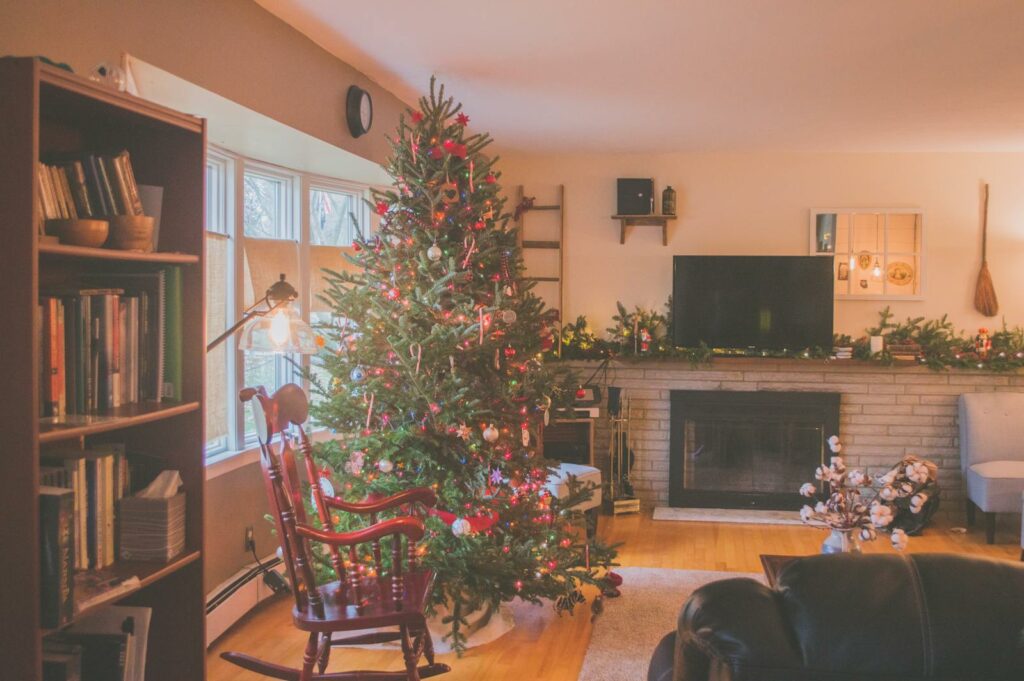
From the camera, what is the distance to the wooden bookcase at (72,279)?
1.72 metres

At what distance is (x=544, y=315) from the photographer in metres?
4.15

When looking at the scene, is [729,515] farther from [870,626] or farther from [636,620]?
[870,626]

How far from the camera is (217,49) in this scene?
3.16 meters

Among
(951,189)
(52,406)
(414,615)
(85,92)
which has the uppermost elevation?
(951,189)

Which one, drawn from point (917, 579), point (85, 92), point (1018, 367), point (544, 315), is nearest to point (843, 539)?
point (544, 315)

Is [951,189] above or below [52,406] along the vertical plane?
above

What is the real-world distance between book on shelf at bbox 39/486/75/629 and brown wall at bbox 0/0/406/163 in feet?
3.51

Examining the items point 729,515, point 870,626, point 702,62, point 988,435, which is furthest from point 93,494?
point 988,435

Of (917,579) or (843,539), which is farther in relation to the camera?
(843,539)

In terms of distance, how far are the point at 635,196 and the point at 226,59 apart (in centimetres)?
397

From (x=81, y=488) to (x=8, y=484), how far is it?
0.97 feet

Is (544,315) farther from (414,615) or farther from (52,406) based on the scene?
(52,406)

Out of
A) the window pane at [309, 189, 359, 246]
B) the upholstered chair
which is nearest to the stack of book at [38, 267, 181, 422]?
the window pane at [309, 189, 359, 246]

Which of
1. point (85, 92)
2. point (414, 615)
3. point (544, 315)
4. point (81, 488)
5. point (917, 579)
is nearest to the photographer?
point (917, 579)
